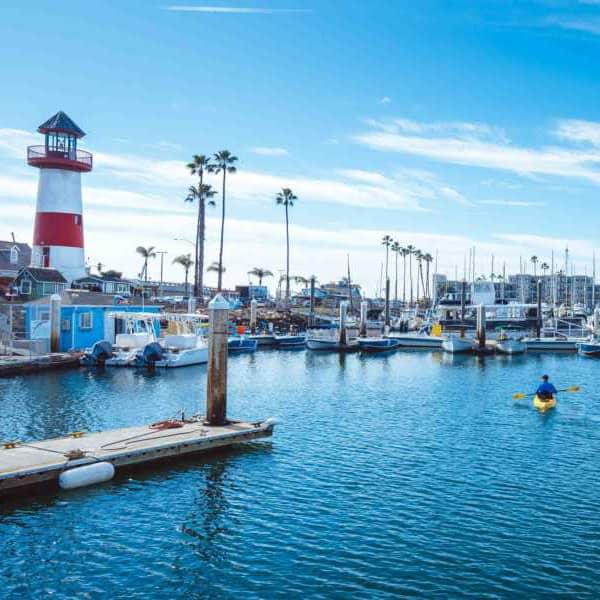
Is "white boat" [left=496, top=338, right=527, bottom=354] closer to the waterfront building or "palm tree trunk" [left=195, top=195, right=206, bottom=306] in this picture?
"palm tree trunk" [left=195, top=195, right=206, bottom=306]

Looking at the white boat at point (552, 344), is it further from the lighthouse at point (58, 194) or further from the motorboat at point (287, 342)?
the lighthouse at point (58, 194)

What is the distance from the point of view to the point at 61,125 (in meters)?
63.4

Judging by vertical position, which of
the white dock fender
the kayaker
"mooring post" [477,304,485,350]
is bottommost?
the white dock fender

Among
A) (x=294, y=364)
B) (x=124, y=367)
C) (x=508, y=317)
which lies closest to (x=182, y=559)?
(x=124, y=367)

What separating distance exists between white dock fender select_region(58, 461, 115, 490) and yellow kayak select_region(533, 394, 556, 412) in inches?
934

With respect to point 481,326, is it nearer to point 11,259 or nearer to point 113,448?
point 11,259

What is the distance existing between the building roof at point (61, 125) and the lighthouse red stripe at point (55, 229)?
7.91 meters

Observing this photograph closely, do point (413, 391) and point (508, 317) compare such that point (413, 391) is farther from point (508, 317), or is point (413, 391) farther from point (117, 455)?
point (508, 317)

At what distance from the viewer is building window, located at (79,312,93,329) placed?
53.6m

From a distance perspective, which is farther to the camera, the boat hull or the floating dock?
the boat hull

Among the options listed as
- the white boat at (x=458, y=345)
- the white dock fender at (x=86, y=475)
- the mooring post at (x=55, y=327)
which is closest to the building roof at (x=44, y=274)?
the mooring post at (x=55, y=327)

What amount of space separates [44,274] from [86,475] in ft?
152

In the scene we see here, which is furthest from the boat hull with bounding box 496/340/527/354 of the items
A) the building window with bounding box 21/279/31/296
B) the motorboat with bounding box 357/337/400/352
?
the building window with bounding box 21/279/31/296

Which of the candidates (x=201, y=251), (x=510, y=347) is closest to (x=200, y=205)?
(x=201, y=251)
